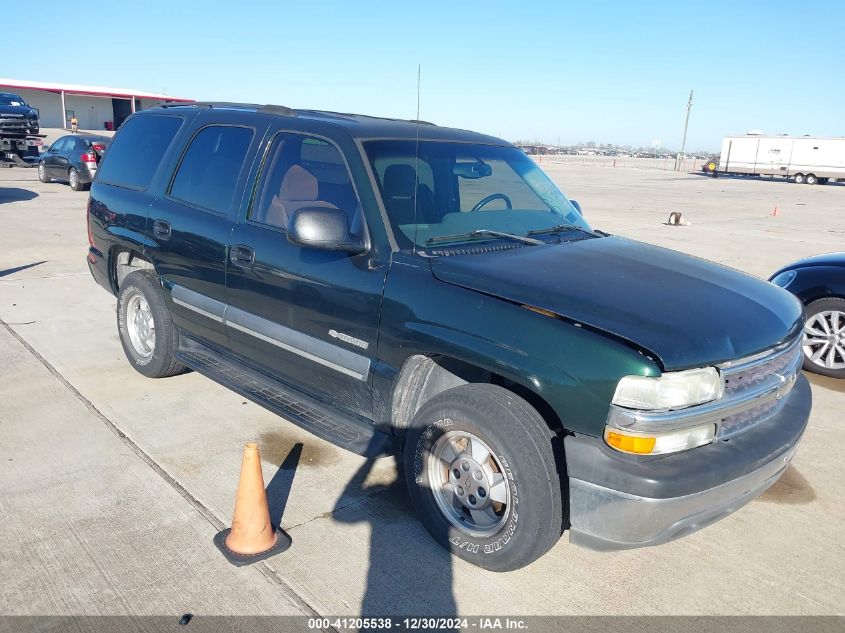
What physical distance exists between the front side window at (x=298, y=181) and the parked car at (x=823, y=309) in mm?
4295

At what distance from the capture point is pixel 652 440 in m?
2.67

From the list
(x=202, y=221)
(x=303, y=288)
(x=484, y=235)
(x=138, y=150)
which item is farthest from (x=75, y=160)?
(x=484, y=235)

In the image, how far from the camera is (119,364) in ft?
18.4

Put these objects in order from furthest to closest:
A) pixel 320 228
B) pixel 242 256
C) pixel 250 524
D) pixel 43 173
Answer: pixel 43 173, pixel 242 256, pixel 320 228, pixel 250 524

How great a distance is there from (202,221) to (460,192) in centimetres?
169

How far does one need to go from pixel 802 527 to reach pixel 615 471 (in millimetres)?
1679

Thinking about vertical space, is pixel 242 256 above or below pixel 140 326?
above

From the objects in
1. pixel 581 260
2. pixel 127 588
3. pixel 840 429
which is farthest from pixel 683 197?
pixel 127 588

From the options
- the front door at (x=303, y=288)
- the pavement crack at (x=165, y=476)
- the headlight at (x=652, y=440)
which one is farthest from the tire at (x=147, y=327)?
the headlight at (x=652, y=440)

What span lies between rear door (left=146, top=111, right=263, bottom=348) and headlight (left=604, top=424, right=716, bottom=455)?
8.66 feet

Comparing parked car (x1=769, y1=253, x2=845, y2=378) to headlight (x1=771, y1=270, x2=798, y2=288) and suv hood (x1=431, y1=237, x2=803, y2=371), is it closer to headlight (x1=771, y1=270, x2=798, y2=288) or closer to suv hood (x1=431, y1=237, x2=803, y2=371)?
headlight (x1=771, y1=270, x2=798, y2=288)

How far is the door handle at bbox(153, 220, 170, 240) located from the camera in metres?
4.72

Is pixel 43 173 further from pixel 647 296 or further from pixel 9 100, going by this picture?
pixel 647 296

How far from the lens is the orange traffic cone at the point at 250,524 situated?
308 cm
